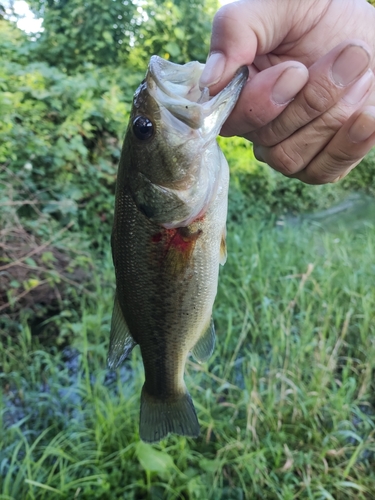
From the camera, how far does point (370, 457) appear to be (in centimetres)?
251

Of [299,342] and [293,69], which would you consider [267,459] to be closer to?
[299,342]

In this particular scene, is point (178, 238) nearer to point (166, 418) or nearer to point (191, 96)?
point (191, 96)

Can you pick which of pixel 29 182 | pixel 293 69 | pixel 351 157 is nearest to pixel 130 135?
pixel 293 69

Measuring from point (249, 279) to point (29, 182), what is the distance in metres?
2.45

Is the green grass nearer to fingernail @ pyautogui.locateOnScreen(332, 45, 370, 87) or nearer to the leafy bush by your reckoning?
fingernail @ pyautogui.locateOnScreen(332, 45, 370, 87)

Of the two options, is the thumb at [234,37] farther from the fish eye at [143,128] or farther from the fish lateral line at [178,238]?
the fish lateral line at [178,238]

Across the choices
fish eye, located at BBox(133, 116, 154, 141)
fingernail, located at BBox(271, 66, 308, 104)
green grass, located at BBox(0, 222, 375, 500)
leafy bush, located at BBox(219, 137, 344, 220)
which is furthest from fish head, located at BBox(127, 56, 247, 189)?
leafy bush, located at BBox(219, 137, 344, 220)

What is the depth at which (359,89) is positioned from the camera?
137cm

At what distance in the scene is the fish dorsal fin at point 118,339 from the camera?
138cm

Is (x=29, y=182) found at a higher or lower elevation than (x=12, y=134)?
lower

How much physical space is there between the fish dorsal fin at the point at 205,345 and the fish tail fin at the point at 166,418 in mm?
164

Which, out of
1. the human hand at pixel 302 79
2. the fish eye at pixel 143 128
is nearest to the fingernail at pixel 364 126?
the human hand at pixel 302 79

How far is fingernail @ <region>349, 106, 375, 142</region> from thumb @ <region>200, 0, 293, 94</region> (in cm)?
41

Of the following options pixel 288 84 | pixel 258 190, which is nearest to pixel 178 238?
pixel 288 84
